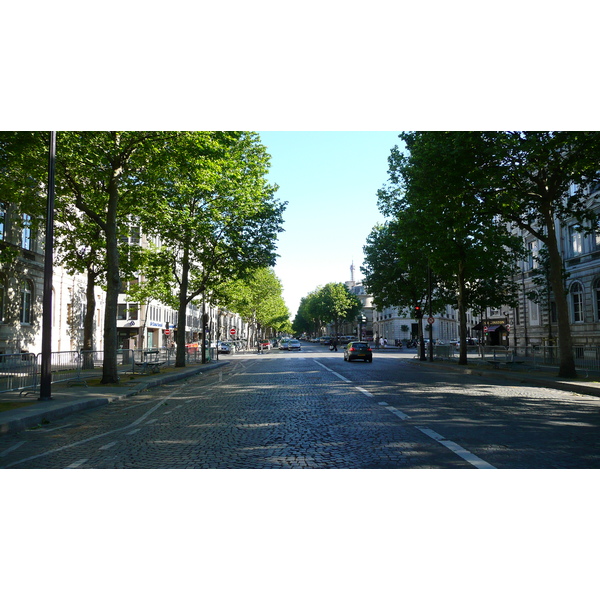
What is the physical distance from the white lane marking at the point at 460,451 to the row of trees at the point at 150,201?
13234 millimetres

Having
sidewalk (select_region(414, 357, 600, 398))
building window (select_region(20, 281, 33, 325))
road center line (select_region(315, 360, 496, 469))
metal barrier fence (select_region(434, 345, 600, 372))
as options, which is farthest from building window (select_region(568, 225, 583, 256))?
building window (select_region(20, 281, 33, 325))

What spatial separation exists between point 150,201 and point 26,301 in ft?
41.0

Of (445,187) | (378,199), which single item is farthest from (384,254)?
(445,187)

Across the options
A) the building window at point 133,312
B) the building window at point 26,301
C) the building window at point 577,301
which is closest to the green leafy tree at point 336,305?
the building window at point 133,312

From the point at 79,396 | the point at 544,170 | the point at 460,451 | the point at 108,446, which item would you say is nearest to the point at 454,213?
the point at 544,170

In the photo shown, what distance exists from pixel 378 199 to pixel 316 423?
29.7 m

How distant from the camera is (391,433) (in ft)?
27.8

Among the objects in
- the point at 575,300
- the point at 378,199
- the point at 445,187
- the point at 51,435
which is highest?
the point at 378,199

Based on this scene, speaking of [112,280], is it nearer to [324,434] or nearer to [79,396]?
[79,396]

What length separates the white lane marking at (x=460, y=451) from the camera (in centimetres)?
626

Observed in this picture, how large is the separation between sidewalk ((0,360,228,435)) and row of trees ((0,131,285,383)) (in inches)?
60.4

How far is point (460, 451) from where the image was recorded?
6992 mm

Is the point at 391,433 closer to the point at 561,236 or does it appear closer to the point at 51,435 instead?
the point at 51,435

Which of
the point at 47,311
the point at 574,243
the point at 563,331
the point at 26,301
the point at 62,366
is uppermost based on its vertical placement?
the point at 574,243
